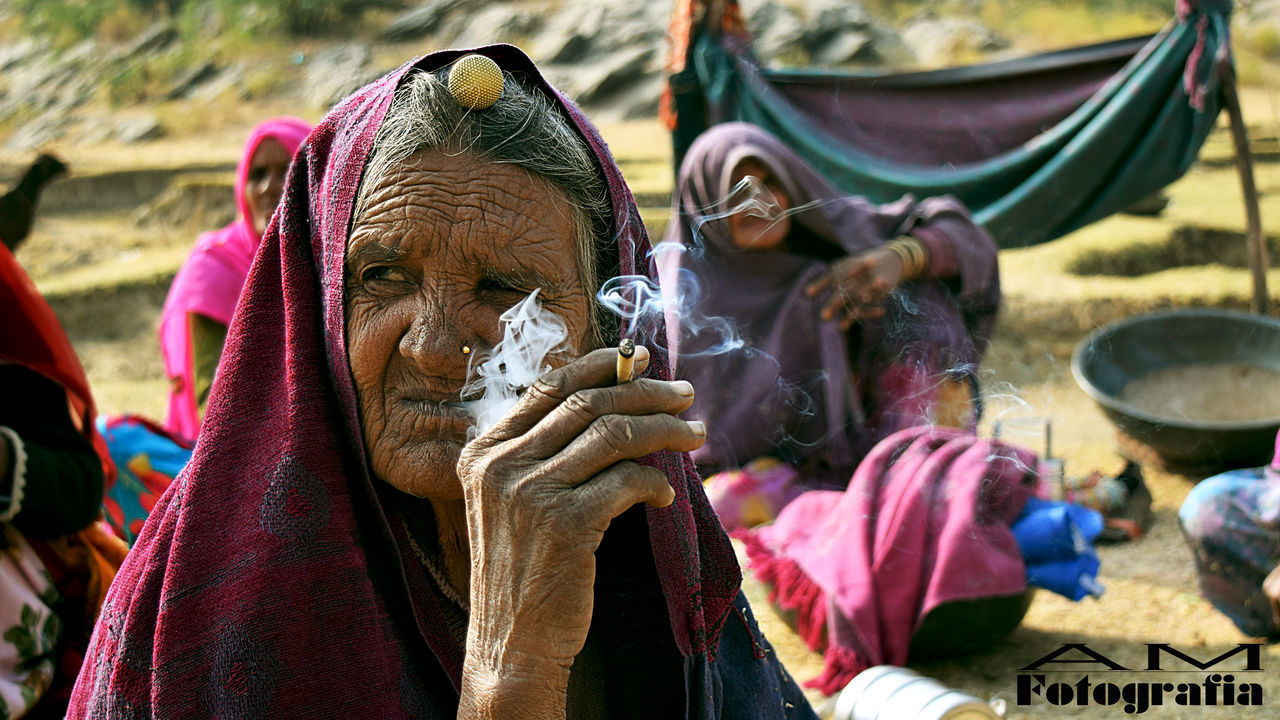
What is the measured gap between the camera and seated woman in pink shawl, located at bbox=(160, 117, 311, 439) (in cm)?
545

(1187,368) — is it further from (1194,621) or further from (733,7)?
(733,7)

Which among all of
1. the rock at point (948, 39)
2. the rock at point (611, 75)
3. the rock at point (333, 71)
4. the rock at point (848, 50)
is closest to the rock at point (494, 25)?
the rock at point (333, 71)

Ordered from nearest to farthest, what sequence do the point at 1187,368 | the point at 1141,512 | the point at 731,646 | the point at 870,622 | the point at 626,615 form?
the point at 626,615, the point at 731,646, the point at 870,622, the point at 1141,512, the point at 1187,368

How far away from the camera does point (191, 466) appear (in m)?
1.70

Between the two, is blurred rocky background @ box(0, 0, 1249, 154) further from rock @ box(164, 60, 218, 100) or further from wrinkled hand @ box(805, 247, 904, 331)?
wrinkled hand @ box(805, 247, 904, 331)

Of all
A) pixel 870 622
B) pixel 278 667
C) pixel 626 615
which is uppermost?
pixel 278 667

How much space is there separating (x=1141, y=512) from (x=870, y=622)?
8.52ft

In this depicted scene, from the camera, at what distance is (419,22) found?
69.7 ft

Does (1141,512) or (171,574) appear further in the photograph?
(1141,512)

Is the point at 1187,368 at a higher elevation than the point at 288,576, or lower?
lower

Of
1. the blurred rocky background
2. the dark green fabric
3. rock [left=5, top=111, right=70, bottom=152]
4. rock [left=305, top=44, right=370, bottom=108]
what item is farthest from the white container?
rock [left=5, top=111, right=70, bottom=152]

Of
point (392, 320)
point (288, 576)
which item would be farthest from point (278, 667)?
point (392, 320)

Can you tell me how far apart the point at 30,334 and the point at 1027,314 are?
9.19m

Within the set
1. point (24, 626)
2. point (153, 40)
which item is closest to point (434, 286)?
point (24, 626)
